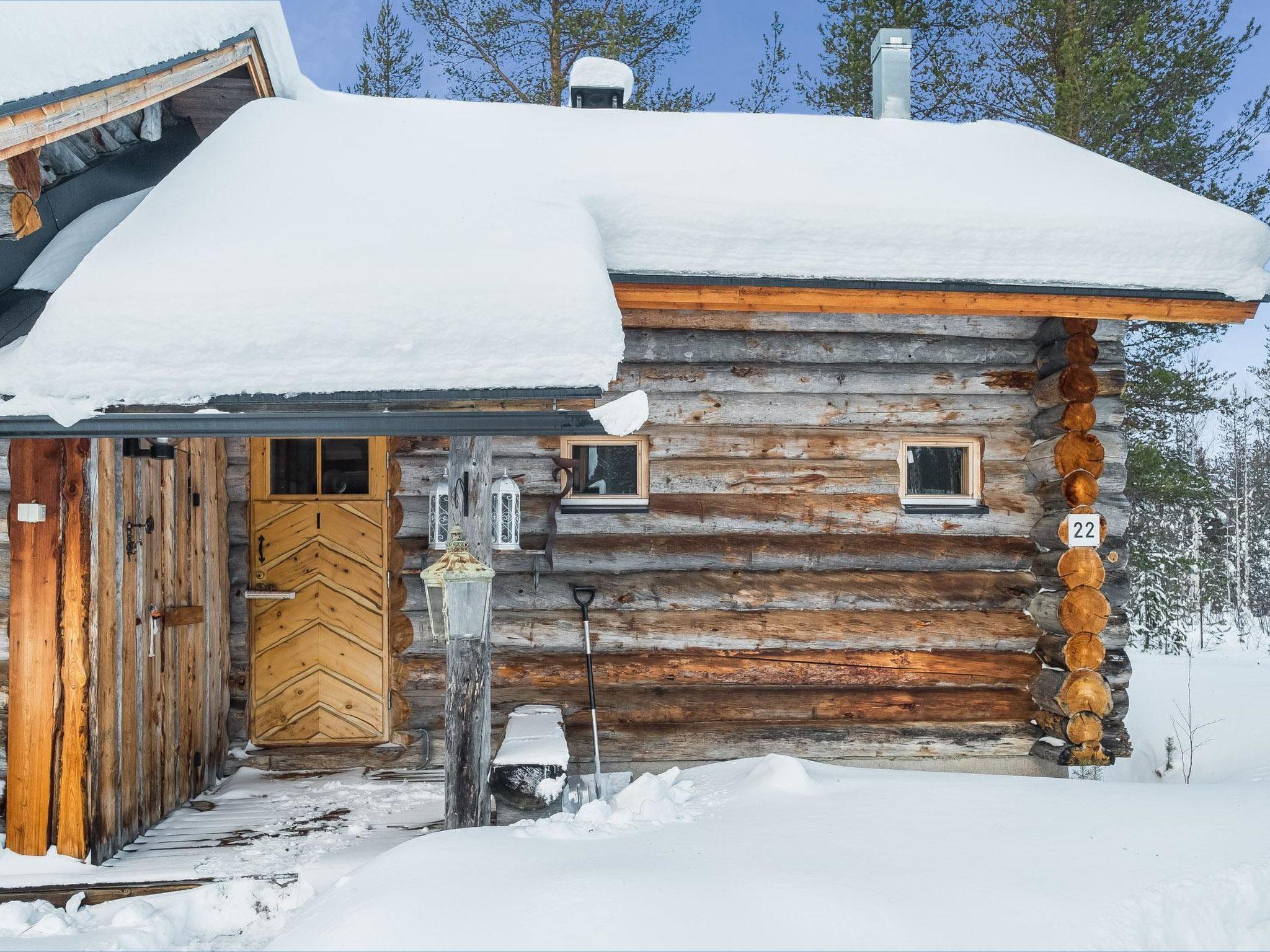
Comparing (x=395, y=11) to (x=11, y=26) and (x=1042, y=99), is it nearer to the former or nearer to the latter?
(x=1042, y=99)

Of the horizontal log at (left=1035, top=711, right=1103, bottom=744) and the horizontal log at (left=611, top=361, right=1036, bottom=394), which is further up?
the horizontal log at (left=611, top=361, right=1036, bottom=394)

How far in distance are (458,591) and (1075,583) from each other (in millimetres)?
3844

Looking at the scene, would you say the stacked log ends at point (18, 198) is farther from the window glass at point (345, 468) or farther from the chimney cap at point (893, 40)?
the chimney cap at point (893, 40)

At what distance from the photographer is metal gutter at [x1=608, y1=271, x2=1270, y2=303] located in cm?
487

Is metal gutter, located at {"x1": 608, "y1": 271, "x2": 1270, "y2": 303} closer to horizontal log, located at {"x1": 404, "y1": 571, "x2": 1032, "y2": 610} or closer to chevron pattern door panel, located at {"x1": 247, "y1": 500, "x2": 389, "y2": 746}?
horizontal log, located at {"x1": 404, "y1": 571, "x2": 1032, "y2": 610}

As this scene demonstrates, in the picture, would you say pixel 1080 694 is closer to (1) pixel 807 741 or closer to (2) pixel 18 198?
(1) pixel 807 741

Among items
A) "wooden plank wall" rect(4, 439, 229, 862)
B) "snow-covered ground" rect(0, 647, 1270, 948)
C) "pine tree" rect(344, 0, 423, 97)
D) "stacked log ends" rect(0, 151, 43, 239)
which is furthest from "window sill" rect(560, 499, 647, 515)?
"pine tree" rect(344, 0, 423, 97)

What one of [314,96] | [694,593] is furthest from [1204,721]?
[314,96]

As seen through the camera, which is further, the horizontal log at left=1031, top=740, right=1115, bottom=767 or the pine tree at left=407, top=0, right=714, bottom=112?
the pine tree at left=407, top=0, right=714, bottom=112

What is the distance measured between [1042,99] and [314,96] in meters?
9.64

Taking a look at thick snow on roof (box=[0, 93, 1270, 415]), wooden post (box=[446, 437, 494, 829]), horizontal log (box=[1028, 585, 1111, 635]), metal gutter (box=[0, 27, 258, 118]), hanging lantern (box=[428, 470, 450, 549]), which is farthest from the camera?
horizontal log (box=[1028, 585, 1111, 635])

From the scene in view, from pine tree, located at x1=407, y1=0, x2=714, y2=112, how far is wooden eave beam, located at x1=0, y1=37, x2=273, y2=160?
872cm

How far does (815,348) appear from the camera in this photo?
18.5 ft

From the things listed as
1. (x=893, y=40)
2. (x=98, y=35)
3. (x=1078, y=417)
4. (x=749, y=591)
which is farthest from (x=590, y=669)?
(x=893, y=40)
